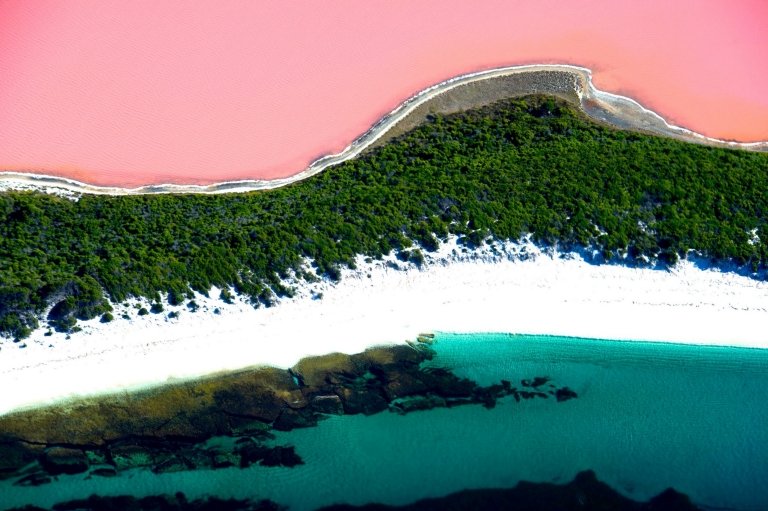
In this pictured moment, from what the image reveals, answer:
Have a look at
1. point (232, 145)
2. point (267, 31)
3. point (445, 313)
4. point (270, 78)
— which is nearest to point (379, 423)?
point (445, 313)

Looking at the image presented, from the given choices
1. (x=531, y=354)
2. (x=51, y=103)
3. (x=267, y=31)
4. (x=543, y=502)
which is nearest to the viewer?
(x=543, y=502)

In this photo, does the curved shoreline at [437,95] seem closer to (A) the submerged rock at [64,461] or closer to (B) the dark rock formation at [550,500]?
(A) the submerged rock at [64,461]

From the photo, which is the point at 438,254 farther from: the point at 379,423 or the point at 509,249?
the point at 379,423

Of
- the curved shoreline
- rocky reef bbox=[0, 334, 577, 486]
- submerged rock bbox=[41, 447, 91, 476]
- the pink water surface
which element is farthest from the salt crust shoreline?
the pink water surface

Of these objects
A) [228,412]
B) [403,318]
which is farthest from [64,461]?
[403,318]

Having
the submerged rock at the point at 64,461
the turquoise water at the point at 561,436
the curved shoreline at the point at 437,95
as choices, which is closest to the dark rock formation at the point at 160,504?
the turquoise water at the point at 561,436

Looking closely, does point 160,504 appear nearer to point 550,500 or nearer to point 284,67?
point 550,500
